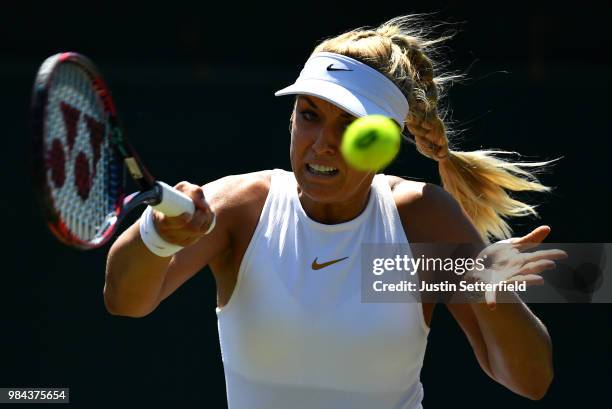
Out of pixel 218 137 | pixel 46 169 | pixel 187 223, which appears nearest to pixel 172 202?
pixel 187 223

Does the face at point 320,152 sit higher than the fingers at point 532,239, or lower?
higher

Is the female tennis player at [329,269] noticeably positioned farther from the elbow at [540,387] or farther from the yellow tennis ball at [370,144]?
the yellow tennis ball at [370,144]

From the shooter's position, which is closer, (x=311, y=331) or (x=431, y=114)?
→ (x=311, y=331)

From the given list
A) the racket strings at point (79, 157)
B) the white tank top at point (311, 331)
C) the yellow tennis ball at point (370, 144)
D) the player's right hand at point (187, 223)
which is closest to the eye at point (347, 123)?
the yellow tennis ball at point (370, 144)

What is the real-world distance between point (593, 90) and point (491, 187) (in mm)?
2429

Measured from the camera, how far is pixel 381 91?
89.4 inches

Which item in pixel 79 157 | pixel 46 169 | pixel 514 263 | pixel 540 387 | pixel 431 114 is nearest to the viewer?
pixel 46 169

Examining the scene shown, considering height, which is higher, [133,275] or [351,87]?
[351,87]

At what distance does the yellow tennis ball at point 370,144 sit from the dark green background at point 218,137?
5.60 ft

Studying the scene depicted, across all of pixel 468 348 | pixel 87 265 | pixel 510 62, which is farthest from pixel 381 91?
pixel 510 62

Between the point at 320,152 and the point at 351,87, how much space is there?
171mm

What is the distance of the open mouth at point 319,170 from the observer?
2197 millimetres

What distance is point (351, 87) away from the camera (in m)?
2.24

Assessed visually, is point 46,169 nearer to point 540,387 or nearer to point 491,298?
point 491,298
